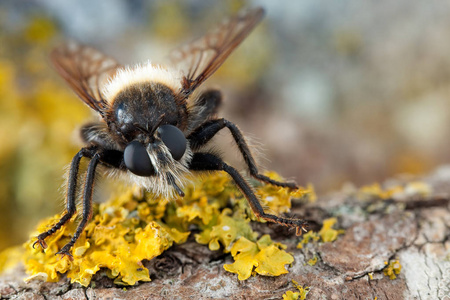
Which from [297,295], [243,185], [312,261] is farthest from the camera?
[243,185]

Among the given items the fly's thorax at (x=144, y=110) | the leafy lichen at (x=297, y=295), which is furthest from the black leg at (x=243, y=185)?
the leafy lichen at (x=297, y=295)

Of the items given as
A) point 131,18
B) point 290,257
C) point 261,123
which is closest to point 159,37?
point 131,18

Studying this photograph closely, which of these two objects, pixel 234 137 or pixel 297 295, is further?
pixel 234 137

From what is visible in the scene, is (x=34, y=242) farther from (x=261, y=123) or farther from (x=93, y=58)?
(x=261, y=123)

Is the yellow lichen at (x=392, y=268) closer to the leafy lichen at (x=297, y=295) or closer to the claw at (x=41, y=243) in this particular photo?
the leafy lichen at (x=297, y=295)

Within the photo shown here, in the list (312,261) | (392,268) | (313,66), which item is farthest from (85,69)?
(313,66)

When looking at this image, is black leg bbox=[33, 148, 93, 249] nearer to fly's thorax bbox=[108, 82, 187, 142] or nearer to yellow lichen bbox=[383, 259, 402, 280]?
fly's thorax bbox=[108, 82, 187, 142]

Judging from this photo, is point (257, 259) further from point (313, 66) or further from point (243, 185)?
point (313, 66)
